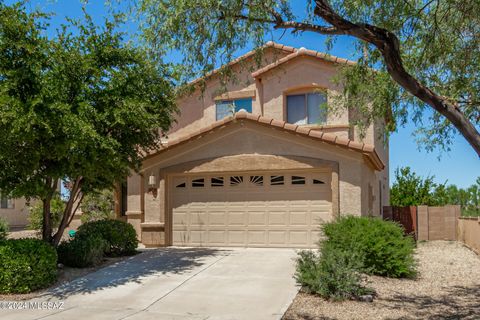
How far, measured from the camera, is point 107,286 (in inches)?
412

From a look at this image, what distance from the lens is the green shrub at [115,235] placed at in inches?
533

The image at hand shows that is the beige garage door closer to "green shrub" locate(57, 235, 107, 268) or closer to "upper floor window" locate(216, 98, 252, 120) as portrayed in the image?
"green shrub" locate(57, 235, 107, 268)

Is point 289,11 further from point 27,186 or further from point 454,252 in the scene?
point 454,252

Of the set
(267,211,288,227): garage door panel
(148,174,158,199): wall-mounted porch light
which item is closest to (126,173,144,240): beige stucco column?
(148,174,158,199): wall-mounted porch light

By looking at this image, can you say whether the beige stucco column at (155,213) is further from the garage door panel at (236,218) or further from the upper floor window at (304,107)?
the upper floor window at (304,107)

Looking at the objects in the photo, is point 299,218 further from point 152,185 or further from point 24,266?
point 24,266

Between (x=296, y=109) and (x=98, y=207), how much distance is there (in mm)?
8644

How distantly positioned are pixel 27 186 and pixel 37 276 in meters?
2.24

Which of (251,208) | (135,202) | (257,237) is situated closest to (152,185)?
(135,202)

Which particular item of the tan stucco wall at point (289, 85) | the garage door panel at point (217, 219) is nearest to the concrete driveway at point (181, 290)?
the garage door panel at point (217, 219)

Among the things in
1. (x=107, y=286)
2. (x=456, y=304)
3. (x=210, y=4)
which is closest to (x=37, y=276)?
(x=107, y=286)

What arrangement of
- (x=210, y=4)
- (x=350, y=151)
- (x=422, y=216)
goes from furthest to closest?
1. (x=422, y=216)
2. (x=350, y=151)
3. (x=210, y=4)

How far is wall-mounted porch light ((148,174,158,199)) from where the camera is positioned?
16.0 metres

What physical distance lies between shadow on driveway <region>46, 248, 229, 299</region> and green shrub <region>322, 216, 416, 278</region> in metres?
3.63
